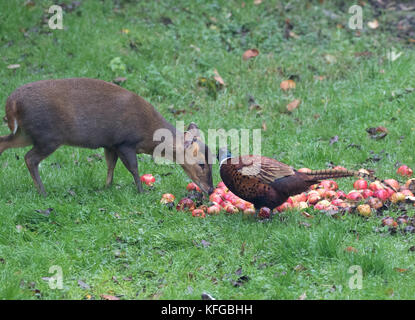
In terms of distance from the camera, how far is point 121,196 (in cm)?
661

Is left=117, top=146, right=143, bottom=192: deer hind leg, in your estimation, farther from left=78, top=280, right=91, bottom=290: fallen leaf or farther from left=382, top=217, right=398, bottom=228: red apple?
left=382, top=217, right=398, bottom=228: red apple

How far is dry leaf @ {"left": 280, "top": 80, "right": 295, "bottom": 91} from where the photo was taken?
9.75m

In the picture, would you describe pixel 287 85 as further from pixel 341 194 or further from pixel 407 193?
pixel 407 193

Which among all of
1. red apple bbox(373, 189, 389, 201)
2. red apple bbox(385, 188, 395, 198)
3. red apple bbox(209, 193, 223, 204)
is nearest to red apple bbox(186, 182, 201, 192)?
red apple bbox(209, 193, 223, 204)

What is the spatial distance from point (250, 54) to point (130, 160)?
4.25 m

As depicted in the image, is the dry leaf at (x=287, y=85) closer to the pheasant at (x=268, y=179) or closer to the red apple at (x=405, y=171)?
the red apple at (x=405, y=171)

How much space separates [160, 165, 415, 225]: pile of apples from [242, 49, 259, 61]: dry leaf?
4.23m

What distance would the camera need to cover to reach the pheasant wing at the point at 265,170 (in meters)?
5.90

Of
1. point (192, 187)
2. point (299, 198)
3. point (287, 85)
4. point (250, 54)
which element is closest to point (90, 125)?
point (192, 187)

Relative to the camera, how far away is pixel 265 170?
594 centimetres

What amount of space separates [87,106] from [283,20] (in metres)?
5.98

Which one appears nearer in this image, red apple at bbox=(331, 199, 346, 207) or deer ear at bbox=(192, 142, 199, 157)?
red apple at bbox=(331, 199, 346, 207)

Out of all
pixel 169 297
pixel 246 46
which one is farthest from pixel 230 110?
pixel 169 297

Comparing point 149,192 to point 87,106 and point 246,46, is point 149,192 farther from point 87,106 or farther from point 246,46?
point 246,46
